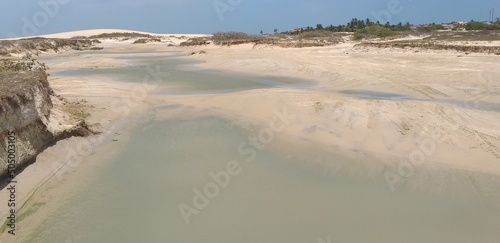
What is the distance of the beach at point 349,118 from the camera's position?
7.68 metres

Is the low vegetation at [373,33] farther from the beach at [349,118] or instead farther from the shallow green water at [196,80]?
the shallow green water at [196,80]

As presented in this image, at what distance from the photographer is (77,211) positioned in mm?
6172

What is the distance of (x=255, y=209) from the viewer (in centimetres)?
623

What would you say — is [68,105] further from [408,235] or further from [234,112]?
[408,235]

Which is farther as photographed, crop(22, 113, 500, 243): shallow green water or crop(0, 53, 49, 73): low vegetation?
crop(0, 53, 49, 73): low vegetation

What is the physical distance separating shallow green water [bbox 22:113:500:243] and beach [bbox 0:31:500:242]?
43cm

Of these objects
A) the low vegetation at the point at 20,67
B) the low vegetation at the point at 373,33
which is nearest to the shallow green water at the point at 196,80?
the low vegetation at the point at 20,67

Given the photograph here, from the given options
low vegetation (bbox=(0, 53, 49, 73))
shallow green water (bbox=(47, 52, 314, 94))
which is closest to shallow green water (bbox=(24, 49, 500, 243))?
low vegetation (bbox=(0, 53, 49, 73))

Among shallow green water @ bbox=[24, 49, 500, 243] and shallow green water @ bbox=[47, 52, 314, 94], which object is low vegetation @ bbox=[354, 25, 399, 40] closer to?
shallow green water @ bbox=[47, 52, 314, 94]

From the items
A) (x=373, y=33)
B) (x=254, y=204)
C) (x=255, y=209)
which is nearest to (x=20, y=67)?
(x=254, y=204)

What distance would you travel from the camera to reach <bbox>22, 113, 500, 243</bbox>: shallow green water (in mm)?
5500

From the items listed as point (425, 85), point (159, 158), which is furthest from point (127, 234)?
point (425, 85)

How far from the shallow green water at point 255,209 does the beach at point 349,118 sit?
0.43 metres

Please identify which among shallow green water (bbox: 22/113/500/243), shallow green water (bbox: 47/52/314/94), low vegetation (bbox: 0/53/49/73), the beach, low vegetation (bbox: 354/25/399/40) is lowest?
shallow green water (bbox: 22/113/500/243)
